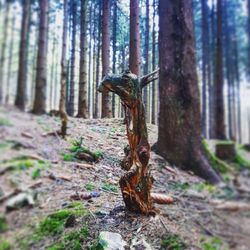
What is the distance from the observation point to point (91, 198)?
1.38 metres

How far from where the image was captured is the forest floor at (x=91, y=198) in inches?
43.5

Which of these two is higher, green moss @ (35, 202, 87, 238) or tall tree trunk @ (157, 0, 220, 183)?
tall tree trunk @ (157, 0, 220, 183)

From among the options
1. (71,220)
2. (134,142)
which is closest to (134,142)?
(134,142)

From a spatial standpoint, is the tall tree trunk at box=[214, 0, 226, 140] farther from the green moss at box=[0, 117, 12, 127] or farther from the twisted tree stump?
the green moss at box=[0, 117, 12, 127]

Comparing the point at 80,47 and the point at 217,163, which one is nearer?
the point at 80,47

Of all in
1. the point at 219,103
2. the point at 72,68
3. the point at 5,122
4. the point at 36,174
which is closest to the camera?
the point at 5,122

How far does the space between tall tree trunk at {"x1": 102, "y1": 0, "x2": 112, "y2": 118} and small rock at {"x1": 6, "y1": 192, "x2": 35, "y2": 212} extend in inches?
22.2

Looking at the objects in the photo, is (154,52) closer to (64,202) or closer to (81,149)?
(81,149)

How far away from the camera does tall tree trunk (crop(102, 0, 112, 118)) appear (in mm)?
1115

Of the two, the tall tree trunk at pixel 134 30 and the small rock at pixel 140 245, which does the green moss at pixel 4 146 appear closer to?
the tall tree trunk at pixel 134 30

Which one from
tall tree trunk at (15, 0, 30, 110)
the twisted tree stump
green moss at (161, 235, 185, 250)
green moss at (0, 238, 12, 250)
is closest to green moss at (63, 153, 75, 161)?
the twisted tree stump

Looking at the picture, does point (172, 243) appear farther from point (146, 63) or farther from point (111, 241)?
point (146, 63)

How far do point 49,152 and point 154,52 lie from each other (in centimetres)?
60

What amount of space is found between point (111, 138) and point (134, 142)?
0.09 metres
